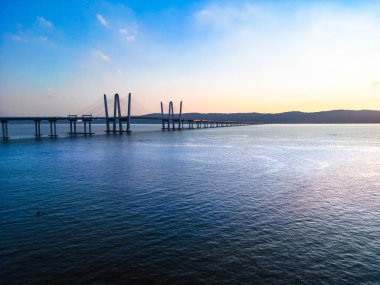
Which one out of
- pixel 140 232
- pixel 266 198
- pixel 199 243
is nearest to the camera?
pixel 199 243

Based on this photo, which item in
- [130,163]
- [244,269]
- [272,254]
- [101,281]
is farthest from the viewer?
[130,163]

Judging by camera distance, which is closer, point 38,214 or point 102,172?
point 38,214

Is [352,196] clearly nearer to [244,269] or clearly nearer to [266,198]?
[266,198]

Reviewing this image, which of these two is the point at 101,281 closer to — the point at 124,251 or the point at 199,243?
the point at 124,251

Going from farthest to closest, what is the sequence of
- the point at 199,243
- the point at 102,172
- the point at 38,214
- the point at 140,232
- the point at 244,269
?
1. the point at 102,172
2. the point at 38,214
3. the point at 140,232
4. the point at 199,243
5. the point at 244,269

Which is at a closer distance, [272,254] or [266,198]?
[272,254]

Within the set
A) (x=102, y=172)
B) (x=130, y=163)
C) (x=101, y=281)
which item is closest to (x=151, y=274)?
(x=101, y=281)

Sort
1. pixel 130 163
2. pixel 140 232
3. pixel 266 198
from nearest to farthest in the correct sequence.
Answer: pixel 140 232
pixel 266 198
pixel 130 163

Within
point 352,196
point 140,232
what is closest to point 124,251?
point 140,232
